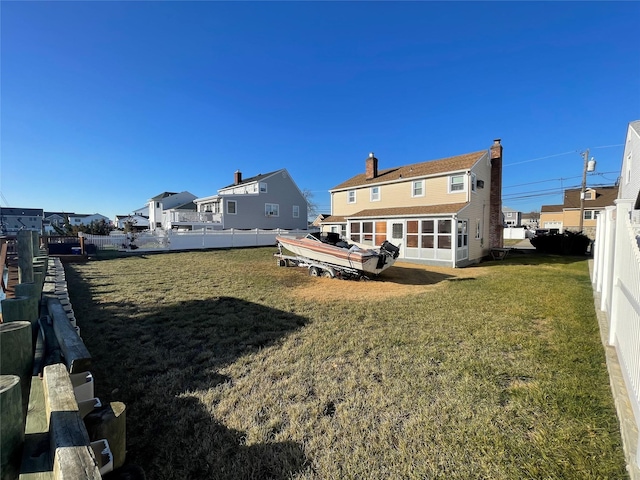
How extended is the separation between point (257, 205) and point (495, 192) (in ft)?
68.2

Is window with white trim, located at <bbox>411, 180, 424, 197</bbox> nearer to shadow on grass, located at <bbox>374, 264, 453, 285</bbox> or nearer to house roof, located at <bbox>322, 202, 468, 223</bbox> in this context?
house roof, located at <bbox>322, 202, 468, 223</bbox>

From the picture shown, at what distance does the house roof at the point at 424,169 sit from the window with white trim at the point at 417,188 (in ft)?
1.32

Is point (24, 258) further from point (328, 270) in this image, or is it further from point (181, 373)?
point (328, 270)

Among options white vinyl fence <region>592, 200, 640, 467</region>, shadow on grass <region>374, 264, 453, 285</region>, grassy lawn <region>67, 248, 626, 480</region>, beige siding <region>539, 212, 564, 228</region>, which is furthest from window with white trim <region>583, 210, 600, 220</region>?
white vinyl fence <region>592, 200, 640, 467</region>

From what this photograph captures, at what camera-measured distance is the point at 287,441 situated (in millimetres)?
2539

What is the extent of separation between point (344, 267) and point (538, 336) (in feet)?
20.2

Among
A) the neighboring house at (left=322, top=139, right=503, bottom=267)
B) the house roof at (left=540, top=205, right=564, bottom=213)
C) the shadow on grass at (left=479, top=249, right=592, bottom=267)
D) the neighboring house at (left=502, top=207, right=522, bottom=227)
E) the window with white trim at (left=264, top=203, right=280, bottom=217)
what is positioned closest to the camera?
the neighboring house at (left=322, top=139, right=503, bottom=267)

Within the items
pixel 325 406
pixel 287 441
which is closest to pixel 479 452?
pixel 325 406

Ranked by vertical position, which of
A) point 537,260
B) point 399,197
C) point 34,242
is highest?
point 399,197

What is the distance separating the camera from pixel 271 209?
30531 mm

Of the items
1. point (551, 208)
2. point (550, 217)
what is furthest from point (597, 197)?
point (551, 208)

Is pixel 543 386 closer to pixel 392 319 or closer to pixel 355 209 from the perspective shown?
pixel 392 319

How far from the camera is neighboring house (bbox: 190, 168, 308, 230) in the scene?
92.9ft

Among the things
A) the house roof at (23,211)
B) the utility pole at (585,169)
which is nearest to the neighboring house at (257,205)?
the utility pole at (585,169)
